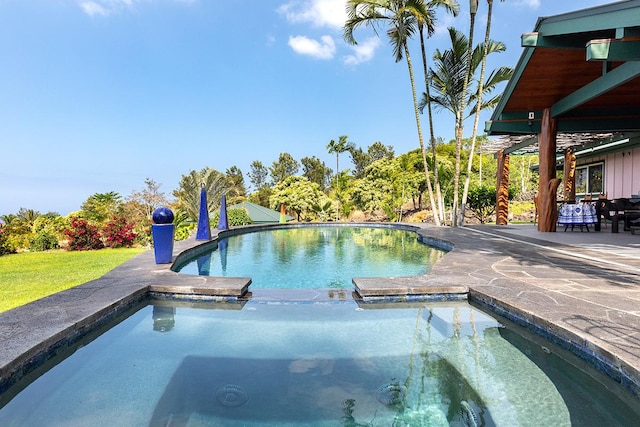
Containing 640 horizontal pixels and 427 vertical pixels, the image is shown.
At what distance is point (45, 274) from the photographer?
5848 mm

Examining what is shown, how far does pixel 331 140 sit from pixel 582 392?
1127 inches

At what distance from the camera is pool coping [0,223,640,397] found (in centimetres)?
249

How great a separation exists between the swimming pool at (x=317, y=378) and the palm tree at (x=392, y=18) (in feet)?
41.9

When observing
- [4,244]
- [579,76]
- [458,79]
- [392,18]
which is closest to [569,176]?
[458,79]

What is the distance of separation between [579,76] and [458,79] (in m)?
6.67

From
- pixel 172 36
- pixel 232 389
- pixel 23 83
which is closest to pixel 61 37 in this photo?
pixel 172 36

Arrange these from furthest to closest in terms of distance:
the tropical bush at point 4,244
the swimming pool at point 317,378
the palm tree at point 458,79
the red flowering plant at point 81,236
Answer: the palm tree at point 458,79, the red flowering plant at point 81,236, the tropical bush at point 4,244, the swimming pool at point 317,378

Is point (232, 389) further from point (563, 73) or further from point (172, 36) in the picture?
point (172, 36)

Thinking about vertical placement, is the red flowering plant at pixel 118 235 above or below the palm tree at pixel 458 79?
below

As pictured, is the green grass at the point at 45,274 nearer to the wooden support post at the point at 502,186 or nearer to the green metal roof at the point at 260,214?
the wooden support post at the point at 502,186

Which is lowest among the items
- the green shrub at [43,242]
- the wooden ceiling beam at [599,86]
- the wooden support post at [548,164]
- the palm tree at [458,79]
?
the green shrub at [43,242]

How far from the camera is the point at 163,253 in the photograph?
6.11m

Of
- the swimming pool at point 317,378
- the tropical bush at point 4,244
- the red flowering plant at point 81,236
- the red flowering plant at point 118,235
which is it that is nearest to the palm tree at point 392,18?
the red flowering plant at point 118,235

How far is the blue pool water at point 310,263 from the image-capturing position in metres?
6.05
